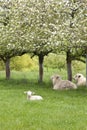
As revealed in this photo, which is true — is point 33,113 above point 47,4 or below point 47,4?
below

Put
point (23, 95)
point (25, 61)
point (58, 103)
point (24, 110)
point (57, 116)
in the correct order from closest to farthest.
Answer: point (57, 116) → point (24, 110) → point (58, 103) → point (23, 95) → point (25, 61)

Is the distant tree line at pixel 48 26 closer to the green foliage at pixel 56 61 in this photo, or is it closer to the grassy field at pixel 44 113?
the grassy field at pixel 44 113

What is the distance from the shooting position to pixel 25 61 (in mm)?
49344

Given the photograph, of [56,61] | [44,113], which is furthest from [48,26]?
[56,61]

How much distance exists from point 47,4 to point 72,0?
1.88m

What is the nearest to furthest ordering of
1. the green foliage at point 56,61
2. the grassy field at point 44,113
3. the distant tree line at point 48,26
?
the grassy field at point 44,113
the distant tree line at point 48,26
the green foliage at point 56,61

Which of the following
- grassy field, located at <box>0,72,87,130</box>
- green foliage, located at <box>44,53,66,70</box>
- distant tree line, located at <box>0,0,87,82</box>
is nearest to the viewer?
grassy field, located at <box>0,72,87,130</box>

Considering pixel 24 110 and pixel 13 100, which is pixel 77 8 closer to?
pixel 13 100

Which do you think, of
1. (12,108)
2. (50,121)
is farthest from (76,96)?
(50,121)

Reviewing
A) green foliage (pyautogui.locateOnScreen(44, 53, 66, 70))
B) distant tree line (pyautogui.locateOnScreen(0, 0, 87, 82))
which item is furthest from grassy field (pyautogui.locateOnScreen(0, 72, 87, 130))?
green foliage (pyautogui.locateOnScreen(44, 53, 66, 70))

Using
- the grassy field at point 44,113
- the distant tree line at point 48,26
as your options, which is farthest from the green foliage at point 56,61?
the grassy field at point 44,113

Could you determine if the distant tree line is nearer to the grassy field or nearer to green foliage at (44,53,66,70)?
the grassy field

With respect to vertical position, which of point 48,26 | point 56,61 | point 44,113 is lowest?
point 44,113

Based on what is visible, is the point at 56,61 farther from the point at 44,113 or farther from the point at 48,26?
the point at 44,113
